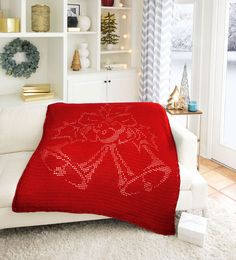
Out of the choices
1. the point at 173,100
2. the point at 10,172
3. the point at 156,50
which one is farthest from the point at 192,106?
the point at 10,172

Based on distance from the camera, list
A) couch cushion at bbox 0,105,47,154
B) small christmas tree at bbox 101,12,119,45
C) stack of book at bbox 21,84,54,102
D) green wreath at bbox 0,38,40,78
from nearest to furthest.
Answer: couch cushion at bbox 0,105,47,154 < stack of book at bbox 21,84,54,102 < green wreath at bbox 0,38,40,78 < small christmas tree at bbox 101,12,119,45

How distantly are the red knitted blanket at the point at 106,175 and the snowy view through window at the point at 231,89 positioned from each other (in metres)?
1.26

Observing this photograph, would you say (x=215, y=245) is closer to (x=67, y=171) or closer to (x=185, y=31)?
(x=67, y=171)

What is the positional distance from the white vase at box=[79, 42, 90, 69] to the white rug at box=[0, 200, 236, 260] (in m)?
2.14

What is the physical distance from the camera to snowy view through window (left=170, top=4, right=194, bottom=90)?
459cm

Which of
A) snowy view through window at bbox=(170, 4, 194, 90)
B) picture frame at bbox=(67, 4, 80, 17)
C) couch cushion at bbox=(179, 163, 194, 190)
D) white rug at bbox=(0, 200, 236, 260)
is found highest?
picture frame at bbox=(67, 4, 80, 17)

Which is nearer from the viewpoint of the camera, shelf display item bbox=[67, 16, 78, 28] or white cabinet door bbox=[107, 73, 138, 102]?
shelf display item bbox=[67, 16, 78, 28]

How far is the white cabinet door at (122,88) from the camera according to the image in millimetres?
4789

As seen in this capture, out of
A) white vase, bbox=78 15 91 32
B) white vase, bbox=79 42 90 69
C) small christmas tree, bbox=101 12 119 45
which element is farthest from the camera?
small christmas tree, bbox=101 12 119 45

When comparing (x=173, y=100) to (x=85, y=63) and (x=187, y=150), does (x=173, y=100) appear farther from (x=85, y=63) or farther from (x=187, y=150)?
(x=85, y=63)

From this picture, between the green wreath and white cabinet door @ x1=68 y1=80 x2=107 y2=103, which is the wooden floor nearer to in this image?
white cabinet door @ x1=68 y1=80 x2=107 y2=103

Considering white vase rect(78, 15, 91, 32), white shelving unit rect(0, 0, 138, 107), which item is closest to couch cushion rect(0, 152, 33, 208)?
white shelving unit rect(0, 0, 138, 107)

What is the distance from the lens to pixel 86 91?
181 inches

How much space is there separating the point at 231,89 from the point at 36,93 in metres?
1.82
